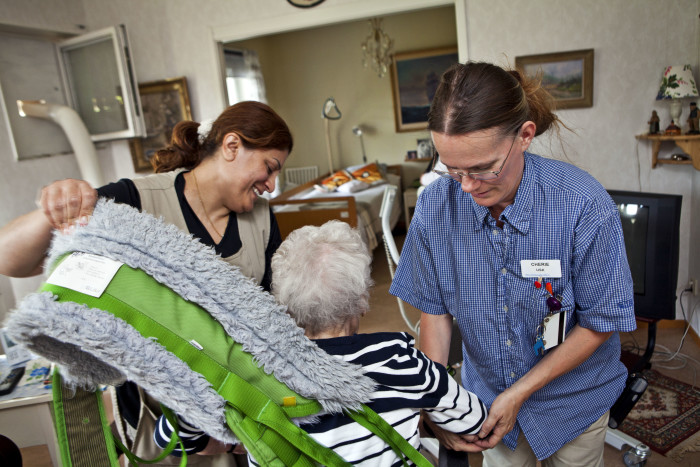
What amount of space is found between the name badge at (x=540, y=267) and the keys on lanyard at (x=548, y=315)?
0.05 ft

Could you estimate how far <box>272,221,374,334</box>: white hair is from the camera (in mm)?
865

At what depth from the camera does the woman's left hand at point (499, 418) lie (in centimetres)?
101

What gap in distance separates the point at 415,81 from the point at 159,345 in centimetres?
675

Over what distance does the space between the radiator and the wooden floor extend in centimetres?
306

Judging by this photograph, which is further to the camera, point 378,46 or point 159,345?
point 378,46

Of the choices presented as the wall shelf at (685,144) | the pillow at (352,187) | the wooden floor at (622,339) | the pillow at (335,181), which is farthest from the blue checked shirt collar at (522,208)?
the pillow at (335,181)

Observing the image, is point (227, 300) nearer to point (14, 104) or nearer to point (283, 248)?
point (283, 248)

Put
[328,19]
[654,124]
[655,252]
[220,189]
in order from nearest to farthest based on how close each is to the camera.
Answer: [220,189], [655,252], [654,124], [328,19]

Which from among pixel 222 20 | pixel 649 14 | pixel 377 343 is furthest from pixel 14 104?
pixel 649 14

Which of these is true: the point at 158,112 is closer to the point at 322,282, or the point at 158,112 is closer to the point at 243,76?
the point at 243,76

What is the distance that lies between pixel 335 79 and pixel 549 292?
6860 mm

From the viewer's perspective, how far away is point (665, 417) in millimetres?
2416

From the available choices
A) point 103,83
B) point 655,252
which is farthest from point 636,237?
point 103,83

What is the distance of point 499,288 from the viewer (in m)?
1.06
